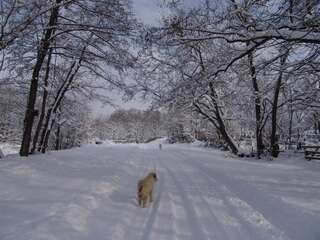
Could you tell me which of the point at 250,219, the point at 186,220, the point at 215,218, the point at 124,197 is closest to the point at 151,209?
the point at 186,220

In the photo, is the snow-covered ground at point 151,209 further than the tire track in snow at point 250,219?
No

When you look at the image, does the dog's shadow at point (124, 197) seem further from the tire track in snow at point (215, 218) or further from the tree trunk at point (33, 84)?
the tree trunk at point (33, 84)

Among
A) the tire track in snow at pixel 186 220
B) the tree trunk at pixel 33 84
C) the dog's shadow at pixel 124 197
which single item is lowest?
the tire track in snow at pixel 186 220

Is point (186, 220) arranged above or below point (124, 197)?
below

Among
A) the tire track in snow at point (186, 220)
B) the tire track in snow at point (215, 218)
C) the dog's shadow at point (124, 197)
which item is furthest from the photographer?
the dog's shadow at point (124, 197)

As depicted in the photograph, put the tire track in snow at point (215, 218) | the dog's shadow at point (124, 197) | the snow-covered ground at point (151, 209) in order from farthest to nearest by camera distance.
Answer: the dog's shadow at point (124, 197)
the tire track in snow at point (215, 218)
the snow-covered ground at point (151, 209)

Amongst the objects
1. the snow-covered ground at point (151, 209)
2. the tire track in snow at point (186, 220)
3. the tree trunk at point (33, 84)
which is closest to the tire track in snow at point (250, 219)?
the snow-covered ground at point (151, 209)

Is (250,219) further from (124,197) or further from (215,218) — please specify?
(124,197)

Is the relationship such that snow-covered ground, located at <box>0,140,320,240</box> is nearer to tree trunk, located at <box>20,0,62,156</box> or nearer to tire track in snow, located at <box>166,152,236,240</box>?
tire track in snow, located at <box>166,152,236,240</box>

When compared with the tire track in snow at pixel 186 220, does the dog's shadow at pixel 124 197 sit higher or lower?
higher

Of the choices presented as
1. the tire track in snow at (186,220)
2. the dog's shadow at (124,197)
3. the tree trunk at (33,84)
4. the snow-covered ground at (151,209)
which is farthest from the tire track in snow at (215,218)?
the tree trunk at (33,84)

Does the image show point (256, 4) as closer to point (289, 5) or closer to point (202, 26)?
point (289, 5)

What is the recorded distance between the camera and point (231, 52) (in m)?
9.58

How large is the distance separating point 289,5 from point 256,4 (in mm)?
865
